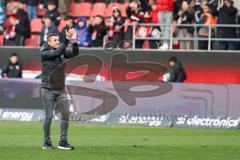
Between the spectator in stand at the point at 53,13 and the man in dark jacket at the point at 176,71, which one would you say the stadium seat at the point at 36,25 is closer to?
the spectator in stand at the point at 53,13

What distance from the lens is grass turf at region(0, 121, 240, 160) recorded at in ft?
42.7

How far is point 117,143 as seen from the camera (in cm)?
1576

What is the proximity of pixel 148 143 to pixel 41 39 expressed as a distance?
463 inches

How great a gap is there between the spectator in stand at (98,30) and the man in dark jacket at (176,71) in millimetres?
2830

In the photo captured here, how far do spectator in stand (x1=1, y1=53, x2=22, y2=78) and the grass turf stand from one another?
450 centimetres

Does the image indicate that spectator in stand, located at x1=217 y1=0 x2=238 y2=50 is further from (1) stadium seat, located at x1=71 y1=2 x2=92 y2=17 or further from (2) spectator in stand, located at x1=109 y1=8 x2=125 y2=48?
(1) stadium seat, located at x1=71 y1=2 x2=92 y2=17

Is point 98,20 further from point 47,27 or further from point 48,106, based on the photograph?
point 48,106

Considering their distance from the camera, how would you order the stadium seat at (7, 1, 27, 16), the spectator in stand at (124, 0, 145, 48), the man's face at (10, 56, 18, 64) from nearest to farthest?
the spectator in stand at (124, 0, 145, 48) → the man's face at (10, 56, 18, 64) → the stadium seat at (7, 1, 27, 16)

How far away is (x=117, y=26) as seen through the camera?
2575 cm

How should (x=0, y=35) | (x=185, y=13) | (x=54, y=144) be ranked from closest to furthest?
(x=54, y=144), (x=185, y=13), (x=0, y=35)

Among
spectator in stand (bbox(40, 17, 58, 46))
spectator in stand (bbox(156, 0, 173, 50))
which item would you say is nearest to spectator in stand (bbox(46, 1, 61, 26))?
spectator in stand (bbox(40, 17, 58, 46))

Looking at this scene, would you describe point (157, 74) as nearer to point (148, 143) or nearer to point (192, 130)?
point (192, 130)

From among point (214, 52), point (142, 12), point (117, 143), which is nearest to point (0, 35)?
point (142, 12)

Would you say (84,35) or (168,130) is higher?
(84,35)
